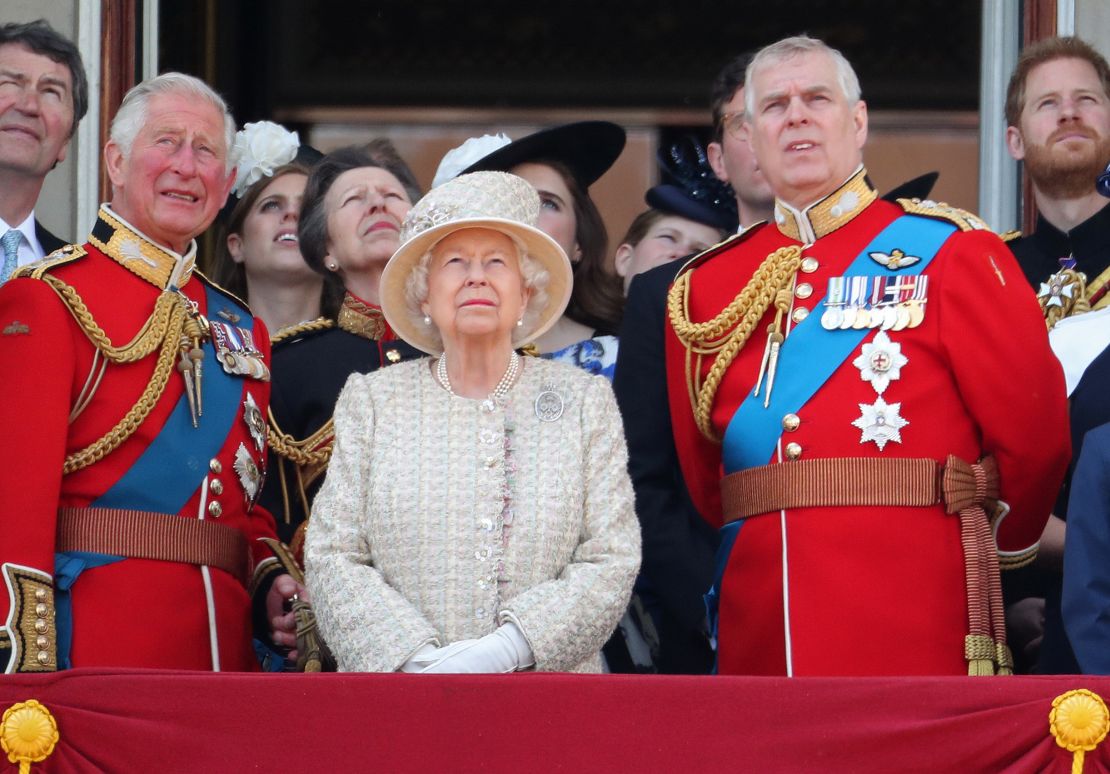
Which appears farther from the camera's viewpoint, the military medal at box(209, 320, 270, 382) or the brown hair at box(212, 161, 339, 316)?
the brown hair at box(212, 161, 339, 316)

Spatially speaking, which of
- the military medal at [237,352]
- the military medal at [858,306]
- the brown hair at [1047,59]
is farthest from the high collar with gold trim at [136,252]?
the brown hair at [1047,59]

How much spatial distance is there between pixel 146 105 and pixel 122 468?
2.56ft

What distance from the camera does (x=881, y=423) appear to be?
3.85 meters

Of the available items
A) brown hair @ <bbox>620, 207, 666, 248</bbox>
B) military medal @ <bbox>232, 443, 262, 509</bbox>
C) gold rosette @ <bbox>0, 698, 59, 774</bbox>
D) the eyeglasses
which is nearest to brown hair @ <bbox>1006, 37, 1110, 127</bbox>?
the eyeglasses

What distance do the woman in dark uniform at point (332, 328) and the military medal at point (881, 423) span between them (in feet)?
4.21

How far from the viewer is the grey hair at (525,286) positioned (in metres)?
3.86

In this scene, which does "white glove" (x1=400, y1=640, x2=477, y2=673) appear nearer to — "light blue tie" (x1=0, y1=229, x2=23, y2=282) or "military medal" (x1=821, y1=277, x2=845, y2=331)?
"military medal" (x1=821, y1=277, x2=845, y2=331)

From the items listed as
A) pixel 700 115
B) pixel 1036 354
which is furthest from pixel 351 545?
pixel 700 115

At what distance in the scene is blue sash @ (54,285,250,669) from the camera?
3.86m

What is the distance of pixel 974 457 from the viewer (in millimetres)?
3879

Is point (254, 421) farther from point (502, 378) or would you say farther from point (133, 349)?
point (502, 378)

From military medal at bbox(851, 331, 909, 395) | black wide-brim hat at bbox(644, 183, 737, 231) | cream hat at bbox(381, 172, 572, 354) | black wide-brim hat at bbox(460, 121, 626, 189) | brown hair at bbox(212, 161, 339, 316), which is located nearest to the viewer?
cream hat at bbox(381, 172, 572, 354)

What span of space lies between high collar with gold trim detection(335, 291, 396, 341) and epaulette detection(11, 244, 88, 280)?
876 millimetres

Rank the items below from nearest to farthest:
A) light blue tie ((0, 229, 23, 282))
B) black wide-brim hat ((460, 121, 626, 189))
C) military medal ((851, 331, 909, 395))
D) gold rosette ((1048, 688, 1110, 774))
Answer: gold rosette ((1048, 688, 1110, 774))
military medal ((851, 331, 909, 395))
light blue tie ((0, 229, 23, 282))
black wide-brim hat ((460, 121, 626, 189))
